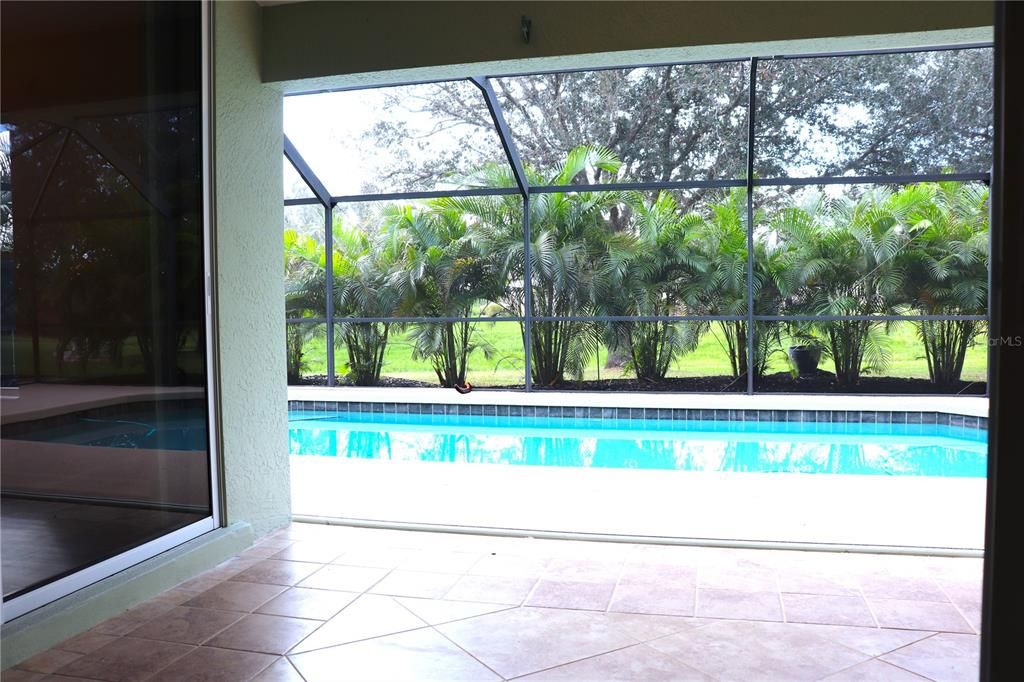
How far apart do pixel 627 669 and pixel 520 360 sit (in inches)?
347

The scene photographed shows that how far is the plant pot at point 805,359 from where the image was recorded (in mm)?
9586

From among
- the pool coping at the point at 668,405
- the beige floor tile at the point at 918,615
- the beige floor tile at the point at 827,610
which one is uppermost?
the pool coping at the point at 668,405

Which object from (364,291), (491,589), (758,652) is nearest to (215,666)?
(491,589)

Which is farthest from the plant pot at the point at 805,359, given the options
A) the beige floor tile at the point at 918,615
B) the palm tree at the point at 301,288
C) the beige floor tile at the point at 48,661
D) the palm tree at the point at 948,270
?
the beige floor tile at the point at 48,661

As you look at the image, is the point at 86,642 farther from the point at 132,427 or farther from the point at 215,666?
the point at 132,427

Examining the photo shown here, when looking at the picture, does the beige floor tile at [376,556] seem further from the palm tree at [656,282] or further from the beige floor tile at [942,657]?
the palm tree at [656,282]

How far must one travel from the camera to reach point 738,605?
9.03ft

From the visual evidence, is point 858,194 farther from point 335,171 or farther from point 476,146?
point 335,171

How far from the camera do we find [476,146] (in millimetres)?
12133

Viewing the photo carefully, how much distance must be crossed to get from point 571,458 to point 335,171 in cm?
730

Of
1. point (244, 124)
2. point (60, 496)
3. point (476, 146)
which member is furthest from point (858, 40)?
point (476, 146)

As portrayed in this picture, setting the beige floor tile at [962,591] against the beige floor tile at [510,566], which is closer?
the beige floor tile at [962,591]

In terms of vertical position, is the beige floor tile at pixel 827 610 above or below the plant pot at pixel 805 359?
below

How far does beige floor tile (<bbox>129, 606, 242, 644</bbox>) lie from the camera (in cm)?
255
